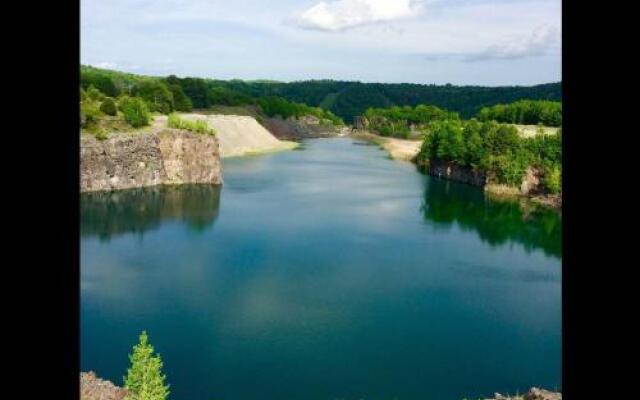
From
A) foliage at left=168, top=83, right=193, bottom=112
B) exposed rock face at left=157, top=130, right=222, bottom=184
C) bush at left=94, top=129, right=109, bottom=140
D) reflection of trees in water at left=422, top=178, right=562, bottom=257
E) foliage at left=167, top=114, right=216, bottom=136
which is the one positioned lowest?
reflection of trees in water at left=422, top=178, right=562, bottom=257

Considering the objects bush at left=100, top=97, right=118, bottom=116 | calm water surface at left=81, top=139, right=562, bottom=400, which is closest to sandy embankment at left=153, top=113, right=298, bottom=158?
bush at left=100, top=97, right=118, bottom=116

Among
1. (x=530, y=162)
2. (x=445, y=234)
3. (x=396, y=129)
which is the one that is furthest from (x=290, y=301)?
(x=396, y=129)

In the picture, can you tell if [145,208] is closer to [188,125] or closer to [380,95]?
[188,125]

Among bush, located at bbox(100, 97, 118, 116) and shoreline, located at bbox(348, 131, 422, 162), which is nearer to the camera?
bush, located at bbox(100, 97, 118, 116)

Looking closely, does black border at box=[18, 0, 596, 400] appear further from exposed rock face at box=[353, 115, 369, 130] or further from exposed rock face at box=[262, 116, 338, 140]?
exposed rock face at box=[353, 115, 369, 130]
